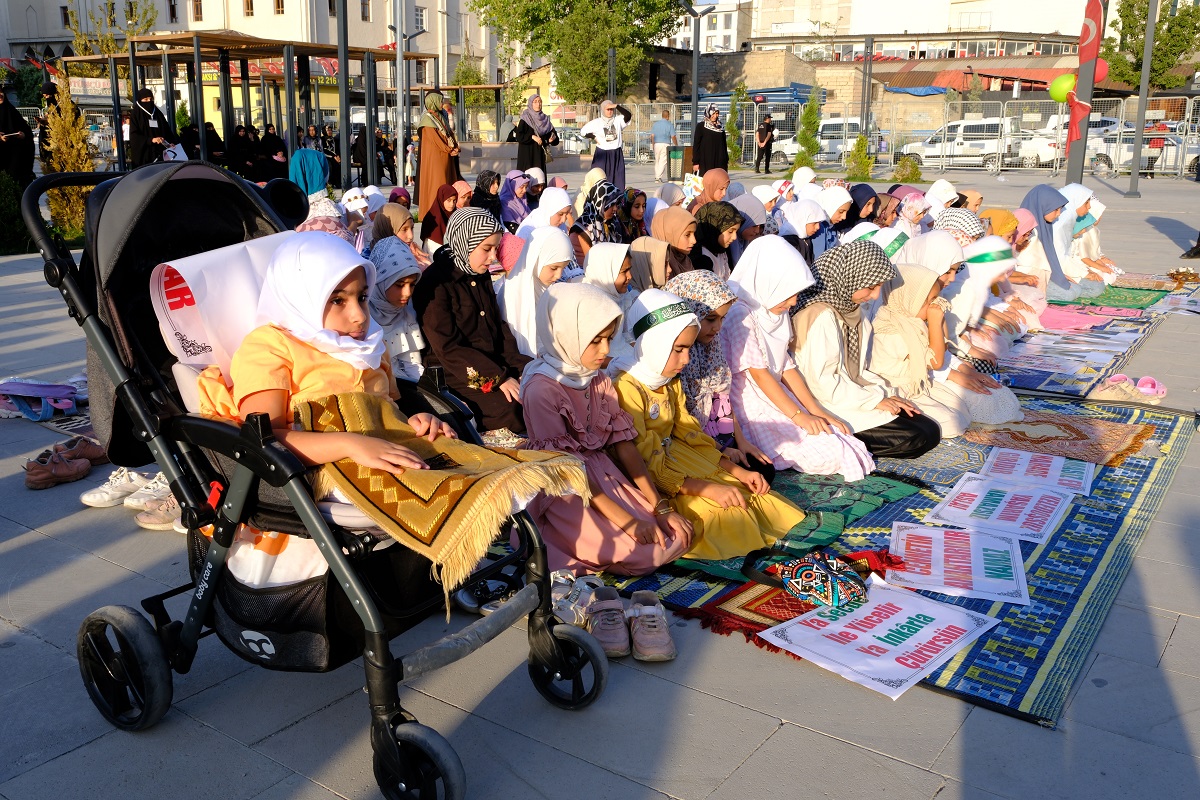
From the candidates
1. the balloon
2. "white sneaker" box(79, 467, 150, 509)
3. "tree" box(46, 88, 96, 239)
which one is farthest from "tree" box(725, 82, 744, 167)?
"white sneaker" box(79, 467, 150, 509)

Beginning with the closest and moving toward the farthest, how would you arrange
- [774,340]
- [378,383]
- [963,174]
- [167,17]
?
[378,383], [774,340], [963,174], [167,17]

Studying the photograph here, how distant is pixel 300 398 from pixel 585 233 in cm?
497

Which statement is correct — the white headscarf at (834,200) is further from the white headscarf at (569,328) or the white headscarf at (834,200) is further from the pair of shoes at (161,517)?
the pair of shoes at (161,517)

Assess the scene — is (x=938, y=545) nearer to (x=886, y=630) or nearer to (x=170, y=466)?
(x=886, y=630)

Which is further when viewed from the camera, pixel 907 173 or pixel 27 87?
pixel 27 87

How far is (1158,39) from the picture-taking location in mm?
39875

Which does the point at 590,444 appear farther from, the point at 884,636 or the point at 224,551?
Answer: the point at 224,551

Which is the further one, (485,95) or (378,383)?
(485,95)

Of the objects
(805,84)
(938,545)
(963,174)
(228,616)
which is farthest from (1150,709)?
(805,84)

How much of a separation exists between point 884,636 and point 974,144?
27988 millimetres

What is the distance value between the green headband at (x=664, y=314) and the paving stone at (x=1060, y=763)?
6.53 ft

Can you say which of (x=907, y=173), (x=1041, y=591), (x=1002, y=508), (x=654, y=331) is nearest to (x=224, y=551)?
(x=654, y=331)

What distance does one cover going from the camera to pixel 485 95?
141ft

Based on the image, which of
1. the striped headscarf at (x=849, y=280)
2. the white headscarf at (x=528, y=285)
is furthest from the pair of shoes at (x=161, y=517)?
the striped headscarf at (x=849, y=280)
